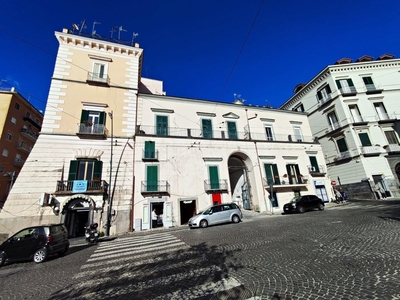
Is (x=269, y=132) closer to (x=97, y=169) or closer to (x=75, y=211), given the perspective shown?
(x=97, y=169)

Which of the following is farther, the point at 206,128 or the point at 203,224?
the point at 206,128

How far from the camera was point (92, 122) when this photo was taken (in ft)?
57.2

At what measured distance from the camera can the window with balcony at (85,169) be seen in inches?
589

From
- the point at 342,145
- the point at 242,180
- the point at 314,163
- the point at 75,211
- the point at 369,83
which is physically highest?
the point at 369,83

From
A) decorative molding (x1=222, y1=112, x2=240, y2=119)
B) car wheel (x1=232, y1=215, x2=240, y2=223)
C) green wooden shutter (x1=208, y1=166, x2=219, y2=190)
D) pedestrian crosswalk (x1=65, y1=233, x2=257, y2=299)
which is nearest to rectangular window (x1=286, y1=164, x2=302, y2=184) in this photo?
decorative molding (x1=222, y1=112, x2=240, y2=119)

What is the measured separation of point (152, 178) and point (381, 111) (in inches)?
1211

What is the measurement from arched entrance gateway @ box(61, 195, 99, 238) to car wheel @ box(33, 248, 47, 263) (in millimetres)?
6927

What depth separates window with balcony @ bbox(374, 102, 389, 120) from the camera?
957 inches

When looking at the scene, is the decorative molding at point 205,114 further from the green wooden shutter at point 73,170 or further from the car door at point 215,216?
the green wooden shutter at point 73,170

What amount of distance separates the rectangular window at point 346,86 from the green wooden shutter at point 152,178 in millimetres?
26801

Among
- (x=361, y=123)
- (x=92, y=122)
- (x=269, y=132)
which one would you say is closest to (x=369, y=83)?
(x=361, y=123)

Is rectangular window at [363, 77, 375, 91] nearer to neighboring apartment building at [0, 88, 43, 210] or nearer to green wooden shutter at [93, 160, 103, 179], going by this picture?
green wooden shutter at [93, 160, 103, 179]

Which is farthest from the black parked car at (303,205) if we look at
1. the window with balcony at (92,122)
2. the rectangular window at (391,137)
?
the window with balcony at (92,122)

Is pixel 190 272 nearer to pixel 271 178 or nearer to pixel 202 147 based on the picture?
pixel 202 147
